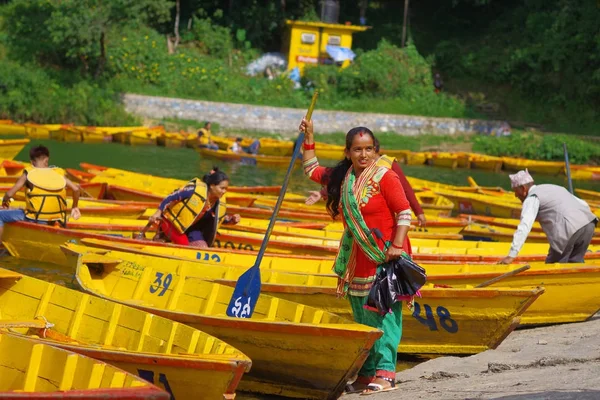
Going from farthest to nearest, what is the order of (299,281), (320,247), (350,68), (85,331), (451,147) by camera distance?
(350,68) → (451,147) → (320,247) → (299,281) → (85,331)

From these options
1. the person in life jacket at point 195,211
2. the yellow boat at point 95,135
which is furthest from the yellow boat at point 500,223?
the yellow boat at point 95,135

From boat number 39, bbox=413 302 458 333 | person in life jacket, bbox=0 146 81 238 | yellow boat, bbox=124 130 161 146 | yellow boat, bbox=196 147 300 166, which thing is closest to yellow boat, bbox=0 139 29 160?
yellow boat, bbox=196 147 300 166

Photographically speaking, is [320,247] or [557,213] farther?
[320,247]

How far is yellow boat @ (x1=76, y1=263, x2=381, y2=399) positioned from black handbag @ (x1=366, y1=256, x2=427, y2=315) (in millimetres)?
229

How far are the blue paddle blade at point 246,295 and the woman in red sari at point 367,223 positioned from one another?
114 cm

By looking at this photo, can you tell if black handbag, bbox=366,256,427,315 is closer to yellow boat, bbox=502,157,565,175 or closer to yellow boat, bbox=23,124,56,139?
yellow boat, bbox=502,157,565,175

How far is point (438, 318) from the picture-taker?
884cm

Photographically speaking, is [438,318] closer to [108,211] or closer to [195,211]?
[195,211]

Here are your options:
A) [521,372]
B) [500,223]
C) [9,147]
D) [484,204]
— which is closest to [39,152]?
[521,372]

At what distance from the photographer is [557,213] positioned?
9.80 metres

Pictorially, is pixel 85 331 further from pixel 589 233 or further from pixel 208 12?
pixel 208 12

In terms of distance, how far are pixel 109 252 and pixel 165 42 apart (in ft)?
99.0

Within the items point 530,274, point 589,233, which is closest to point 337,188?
point 530,274

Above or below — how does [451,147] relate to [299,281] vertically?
below
